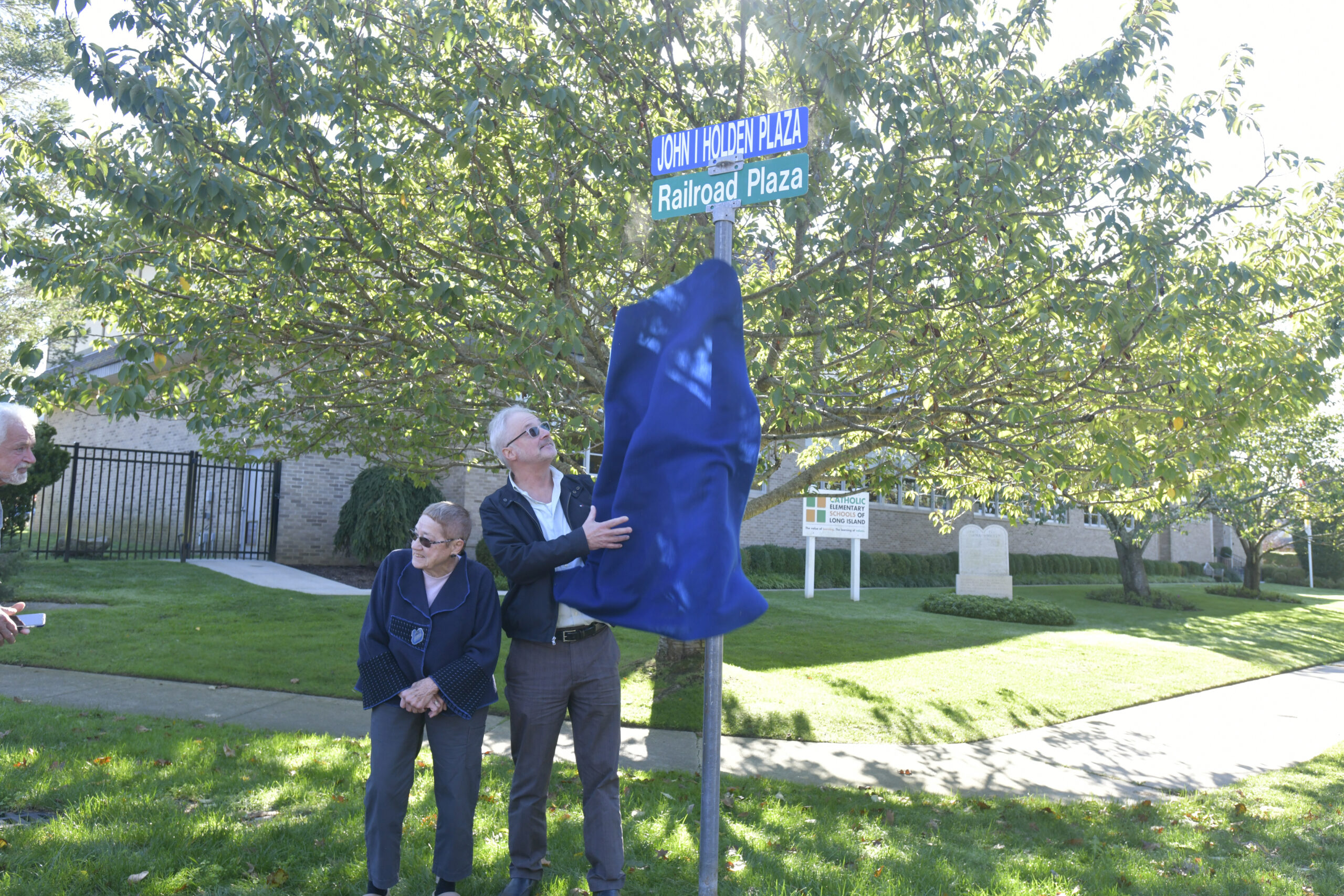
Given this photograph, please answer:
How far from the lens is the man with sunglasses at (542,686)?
11.4 ft

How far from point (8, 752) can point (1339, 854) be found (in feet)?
24.6

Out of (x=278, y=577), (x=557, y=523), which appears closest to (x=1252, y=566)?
(x=278, y=577)

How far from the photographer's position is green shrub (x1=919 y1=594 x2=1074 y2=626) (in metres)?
18.0

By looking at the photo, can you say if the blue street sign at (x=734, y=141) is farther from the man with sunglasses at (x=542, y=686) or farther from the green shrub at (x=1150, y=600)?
the green shrub at (x=1150, y=600)

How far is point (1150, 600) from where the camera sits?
24.1m

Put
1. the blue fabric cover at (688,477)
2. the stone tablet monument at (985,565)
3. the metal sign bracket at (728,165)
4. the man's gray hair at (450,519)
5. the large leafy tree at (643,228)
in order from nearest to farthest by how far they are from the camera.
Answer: the blue fabric cover at (688,477) < the metal sign bracket at (728,165) < the man's gray hair at (450,519) < the large leafy tree at (643,228) < the stone tablet monument at (985,565)

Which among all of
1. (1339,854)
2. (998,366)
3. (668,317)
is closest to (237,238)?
(668,317)

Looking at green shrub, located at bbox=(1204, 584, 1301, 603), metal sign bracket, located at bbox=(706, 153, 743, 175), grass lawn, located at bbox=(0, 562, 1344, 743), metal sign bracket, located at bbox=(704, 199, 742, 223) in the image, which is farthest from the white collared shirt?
green shrub, located at bbox=(1204, 584, 1301, 603)

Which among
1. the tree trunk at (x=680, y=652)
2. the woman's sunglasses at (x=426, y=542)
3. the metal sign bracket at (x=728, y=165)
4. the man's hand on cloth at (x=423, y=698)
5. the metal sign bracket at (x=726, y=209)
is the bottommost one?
the tree trunk at (x=680, y=652)

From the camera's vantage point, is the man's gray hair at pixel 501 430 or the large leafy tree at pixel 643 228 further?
the large leafy tree at pixel 643 228

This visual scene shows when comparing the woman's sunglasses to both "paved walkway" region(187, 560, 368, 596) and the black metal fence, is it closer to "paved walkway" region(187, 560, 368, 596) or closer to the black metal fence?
"paved walkway" region(187, 560, 368, 596)

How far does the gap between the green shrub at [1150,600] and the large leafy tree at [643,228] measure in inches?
739

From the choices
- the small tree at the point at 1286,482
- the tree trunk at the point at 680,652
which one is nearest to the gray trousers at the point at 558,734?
the tree trunk at the point at 680,652

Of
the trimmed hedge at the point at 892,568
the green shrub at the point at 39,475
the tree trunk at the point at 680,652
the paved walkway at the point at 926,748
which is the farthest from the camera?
Answer: the trimmed hedge at the point at 892,568
